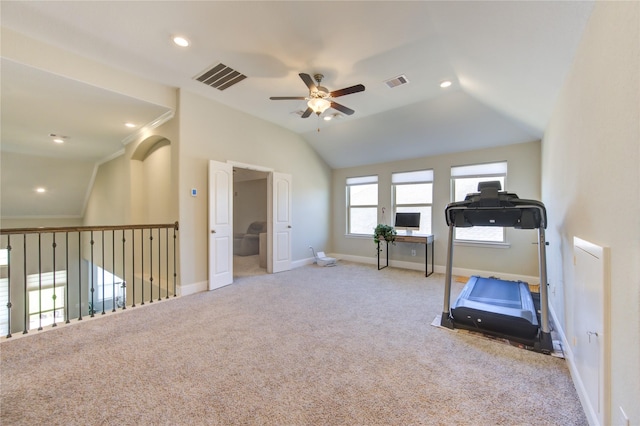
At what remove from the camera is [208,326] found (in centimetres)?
288

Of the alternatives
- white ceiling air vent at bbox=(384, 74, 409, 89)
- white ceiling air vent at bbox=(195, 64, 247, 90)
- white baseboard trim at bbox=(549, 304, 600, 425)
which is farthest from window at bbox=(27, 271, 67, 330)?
white baseboard trim at bbox=(549, 304, 600, 425)

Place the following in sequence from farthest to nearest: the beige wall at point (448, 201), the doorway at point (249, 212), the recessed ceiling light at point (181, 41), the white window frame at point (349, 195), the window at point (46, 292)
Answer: the window at point (46, 292), the doorway at point (249, 212), the white window frame at point (349, 195), the beige wall at point (448, 201), the recessed ceiling light at point (181, 41)

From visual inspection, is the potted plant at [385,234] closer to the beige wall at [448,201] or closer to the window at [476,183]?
the beige wall at [448,201]

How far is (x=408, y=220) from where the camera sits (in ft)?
18.3

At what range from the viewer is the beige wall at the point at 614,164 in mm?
1076

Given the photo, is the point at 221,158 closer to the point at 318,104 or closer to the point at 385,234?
the point at 318,104

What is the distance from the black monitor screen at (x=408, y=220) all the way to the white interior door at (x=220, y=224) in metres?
3.56

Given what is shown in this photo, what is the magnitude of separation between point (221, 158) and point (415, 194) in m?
4.15

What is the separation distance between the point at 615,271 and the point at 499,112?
3.62 meters

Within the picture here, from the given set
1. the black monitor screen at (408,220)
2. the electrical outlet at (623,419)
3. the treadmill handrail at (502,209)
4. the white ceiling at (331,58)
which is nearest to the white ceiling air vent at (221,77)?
the white ceiling at (331,58)

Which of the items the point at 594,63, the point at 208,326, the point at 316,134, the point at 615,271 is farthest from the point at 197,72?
the point at 615,271

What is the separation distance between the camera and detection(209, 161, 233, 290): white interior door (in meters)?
4.28

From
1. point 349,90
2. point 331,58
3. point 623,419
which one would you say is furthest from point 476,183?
point 623,419

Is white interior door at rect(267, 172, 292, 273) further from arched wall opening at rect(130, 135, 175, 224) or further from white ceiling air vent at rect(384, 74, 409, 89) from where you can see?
white ceiling air vent at rect(384, 74, 409, 89)
